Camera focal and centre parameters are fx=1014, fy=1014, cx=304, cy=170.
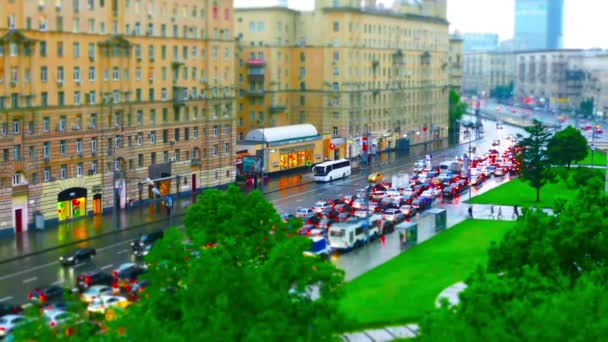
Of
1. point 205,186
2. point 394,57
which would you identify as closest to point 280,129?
point 205,186

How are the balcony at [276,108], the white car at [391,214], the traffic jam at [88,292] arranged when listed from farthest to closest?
the balcony at [276,108] → the white car at [391,214] → the traffic jam at [88,292]

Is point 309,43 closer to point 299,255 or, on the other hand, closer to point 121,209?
point 121,209

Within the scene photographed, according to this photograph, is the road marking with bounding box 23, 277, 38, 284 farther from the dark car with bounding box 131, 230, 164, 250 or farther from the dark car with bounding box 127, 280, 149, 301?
the dark car with bounding box 131, 230, 164, 250

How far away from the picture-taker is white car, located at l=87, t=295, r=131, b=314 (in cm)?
4689

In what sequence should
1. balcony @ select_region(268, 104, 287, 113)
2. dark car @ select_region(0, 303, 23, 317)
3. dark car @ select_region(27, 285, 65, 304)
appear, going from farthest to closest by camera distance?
1. balcony @ select_region(268, 104, 287, 113)
2. dark car @ select_region(27, 285, 65, 304)
3. dark car @ select_region(0, 303, 23, 317)

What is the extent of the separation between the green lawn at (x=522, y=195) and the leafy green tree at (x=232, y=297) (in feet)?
177

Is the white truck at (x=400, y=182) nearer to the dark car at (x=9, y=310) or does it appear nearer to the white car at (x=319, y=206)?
the white car at (x=319, y=206)

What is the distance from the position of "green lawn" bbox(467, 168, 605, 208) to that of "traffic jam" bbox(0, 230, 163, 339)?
128ft

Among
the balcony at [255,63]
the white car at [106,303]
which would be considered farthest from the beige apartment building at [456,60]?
the white car at [106,303]

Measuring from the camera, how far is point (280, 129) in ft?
380

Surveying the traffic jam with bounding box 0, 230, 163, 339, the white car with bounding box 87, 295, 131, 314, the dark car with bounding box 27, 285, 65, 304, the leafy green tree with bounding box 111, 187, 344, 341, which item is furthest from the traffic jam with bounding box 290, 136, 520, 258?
the leafy green tree with bounding box 111, 187, 344, 341

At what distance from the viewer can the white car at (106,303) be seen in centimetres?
4689

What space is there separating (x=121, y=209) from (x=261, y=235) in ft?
123

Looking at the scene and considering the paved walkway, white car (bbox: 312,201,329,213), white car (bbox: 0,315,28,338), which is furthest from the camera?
white car (bbox: 312,201,329,213)
